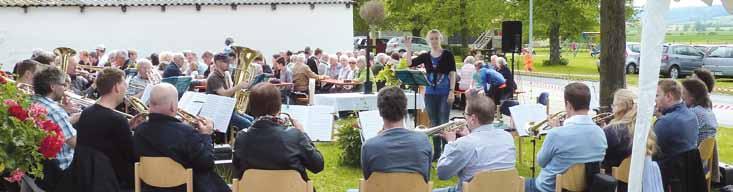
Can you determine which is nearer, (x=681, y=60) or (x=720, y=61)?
(x=720, y=61)

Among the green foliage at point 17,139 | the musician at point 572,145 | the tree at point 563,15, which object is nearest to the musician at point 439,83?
the musician at point 572,145

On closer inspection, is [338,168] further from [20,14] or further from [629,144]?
[20,14]

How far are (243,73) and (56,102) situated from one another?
4090 millimetres

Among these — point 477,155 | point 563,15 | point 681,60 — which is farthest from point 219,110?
point 563,15

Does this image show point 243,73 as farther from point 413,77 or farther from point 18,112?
point 18,112

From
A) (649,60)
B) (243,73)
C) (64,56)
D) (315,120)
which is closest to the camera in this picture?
(649,60)

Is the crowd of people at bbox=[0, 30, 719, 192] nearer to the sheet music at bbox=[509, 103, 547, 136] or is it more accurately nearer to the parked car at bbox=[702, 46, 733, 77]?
the sheet music at bbox=[509, 103, 547, 136]

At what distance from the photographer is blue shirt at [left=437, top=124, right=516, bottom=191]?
493 cm

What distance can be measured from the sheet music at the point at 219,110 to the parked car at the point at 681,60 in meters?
22.1

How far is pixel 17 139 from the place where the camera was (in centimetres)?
441

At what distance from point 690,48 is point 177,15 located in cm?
1699

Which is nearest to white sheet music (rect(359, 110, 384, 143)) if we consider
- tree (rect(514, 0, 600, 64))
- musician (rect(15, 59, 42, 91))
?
musician (rect(15, 59, 42, 91))

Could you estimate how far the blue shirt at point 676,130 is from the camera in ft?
19.3

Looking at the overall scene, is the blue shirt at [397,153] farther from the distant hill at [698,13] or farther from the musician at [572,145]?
the distant hill at [698,13]
